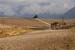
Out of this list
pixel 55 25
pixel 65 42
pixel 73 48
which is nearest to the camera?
pixel 73 48

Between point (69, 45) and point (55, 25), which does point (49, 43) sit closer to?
point (69, 45)

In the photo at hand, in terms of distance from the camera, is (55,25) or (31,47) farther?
(55,25)

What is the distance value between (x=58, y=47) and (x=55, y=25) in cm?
5387

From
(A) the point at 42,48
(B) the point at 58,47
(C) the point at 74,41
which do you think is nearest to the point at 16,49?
(A) the point at 42,48

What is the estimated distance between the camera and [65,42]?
2638cm

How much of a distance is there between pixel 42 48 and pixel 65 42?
3.08m

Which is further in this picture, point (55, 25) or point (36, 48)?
point (55, 25)

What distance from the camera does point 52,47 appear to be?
24562 mm

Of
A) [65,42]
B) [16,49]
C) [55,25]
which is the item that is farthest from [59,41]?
[55,25]

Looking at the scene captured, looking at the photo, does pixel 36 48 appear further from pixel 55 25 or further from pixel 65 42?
pixel 55 25

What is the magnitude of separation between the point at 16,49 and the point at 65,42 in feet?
17.4

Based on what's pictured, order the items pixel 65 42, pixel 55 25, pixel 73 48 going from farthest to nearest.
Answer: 1. pixel 55 25
2. pixel 65 42
3. pixel 73 48

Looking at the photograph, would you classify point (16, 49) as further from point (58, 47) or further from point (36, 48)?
point (58, 47)

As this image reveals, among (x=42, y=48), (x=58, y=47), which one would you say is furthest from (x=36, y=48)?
(x=58, y=47)
